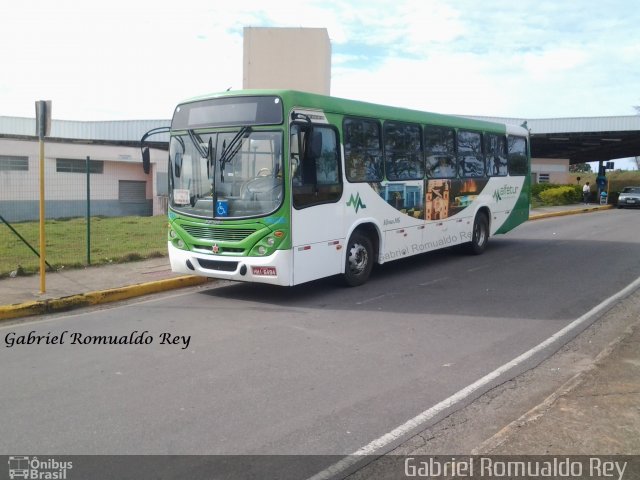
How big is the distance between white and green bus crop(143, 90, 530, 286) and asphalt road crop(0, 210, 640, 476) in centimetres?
68

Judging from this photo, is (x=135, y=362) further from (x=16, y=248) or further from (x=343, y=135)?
(x=16, y=248)

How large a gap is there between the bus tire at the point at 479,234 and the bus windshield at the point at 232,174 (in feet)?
23.2

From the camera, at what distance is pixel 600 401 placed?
5.19 m

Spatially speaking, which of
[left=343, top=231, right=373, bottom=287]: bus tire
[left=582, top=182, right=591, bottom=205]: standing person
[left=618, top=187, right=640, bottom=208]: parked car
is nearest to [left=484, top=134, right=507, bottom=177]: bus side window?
[left=343, top=231, right=373, bottom=287]: bus tire

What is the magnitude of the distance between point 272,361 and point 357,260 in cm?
424

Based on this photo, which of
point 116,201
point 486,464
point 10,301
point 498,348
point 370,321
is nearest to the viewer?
point 486,464

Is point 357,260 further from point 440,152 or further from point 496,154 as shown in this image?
point 496,154

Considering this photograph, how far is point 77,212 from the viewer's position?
1775cm

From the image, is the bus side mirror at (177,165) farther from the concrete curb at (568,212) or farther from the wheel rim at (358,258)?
the concrete curb at (568,212)

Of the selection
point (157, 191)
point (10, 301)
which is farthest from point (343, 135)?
point (157, 191)

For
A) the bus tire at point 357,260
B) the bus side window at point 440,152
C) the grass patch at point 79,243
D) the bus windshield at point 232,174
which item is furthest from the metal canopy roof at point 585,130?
the bus windshield at point 232,174

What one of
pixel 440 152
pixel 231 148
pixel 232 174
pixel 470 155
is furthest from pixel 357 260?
pixel 470 155

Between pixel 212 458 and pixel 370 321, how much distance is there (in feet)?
13.6

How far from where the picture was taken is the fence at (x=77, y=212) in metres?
12.2
